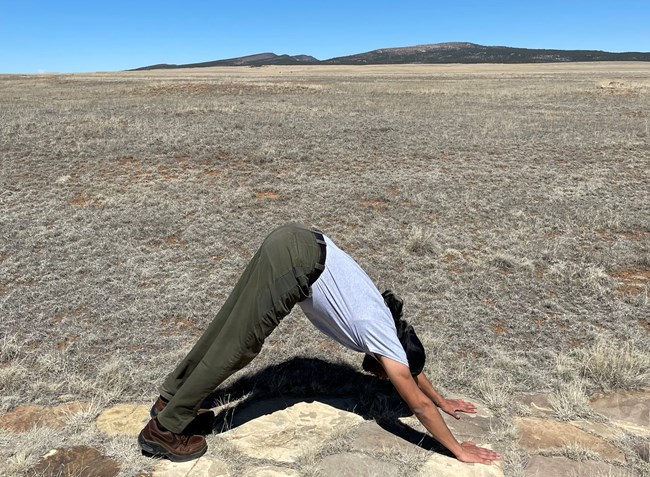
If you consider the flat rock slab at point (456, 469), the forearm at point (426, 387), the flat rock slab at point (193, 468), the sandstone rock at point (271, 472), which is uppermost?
the forearm at point (426, 387)

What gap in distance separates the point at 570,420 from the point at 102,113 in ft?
53.1

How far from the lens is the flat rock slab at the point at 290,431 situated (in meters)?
3.16

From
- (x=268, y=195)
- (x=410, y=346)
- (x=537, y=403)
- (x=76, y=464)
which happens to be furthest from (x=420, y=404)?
(x=268, y=195)

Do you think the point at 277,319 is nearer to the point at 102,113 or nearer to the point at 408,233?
the point at 408,233

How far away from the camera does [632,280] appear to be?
603 centimetres

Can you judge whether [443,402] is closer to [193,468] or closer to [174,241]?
[193,468]

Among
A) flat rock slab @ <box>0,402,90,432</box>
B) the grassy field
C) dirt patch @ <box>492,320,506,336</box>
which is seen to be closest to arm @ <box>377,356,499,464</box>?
the grassy field

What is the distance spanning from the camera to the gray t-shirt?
2.79 metres

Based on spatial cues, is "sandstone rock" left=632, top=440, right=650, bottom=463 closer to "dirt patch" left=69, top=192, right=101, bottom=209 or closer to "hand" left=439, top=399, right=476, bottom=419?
"hand" left=439, top=399, right=476, bottom=419

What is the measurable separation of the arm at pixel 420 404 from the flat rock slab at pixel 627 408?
129cm

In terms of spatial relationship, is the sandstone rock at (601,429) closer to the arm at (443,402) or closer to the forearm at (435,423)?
the arm at (443,402)

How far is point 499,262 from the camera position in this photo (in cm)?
641

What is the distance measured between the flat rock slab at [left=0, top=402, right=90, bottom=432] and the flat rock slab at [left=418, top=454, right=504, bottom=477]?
8.02 ft

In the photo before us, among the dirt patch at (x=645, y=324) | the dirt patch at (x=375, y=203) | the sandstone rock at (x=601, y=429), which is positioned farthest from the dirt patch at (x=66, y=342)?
the dirt patch at (x=645, y=324)
